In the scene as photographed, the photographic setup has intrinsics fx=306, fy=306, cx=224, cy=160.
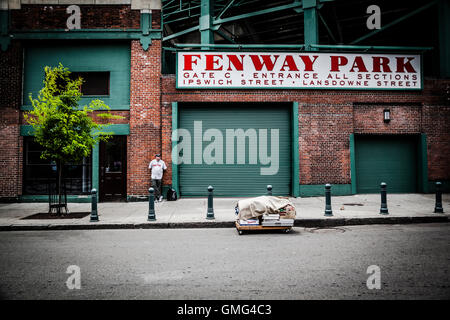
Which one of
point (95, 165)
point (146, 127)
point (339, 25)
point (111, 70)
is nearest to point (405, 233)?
point (146, 127)

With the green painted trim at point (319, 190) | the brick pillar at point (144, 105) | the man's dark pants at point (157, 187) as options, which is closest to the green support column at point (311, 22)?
the green painted trim at point (319, 190)

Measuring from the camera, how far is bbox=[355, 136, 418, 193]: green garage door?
1392cm

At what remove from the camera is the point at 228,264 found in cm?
504

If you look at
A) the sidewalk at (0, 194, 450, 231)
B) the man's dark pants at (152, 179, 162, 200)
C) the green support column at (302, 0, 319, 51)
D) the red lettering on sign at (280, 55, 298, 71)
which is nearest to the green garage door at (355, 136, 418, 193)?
the sidewalk at (0, 194, 450, 231)

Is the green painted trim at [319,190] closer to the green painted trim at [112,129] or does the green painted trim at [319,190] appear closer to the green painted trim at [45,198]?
the green painted trim at [112,129]

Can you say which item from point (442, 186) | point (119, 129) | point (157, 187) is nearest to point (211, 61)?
→ point (119, 129)

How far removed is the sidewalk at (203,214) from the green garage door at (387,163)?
1255 mm

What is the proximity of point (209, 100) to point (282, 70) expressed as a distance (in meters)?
3.46

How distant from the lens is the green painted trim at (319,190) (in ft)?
44.1

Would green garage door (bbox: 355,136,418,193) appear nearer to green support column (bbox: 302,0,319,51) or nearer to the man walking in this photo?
green support column (bbox: 302,0,319,51)

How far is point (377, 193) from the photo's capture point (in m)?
13.9

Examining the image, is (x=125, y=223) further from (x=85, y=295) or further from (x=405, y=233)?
(x=405, y=233)

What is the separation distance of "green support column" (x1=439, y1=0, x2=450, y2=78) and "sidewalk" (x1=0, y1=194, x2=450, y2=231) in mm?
5850

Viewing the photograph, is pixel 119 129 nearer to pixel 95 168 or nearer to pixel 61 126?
pixel 95 168
